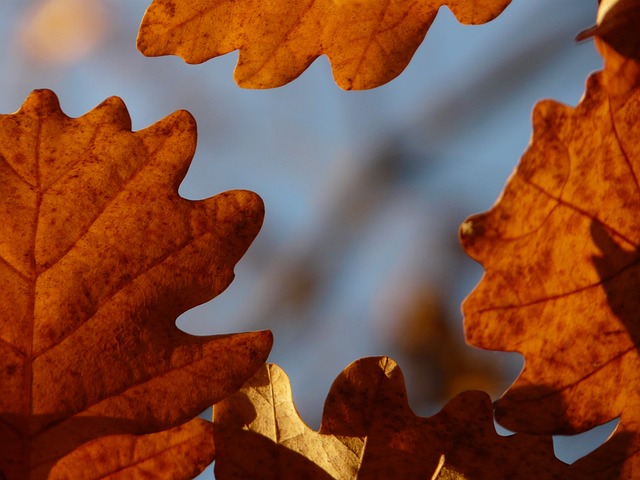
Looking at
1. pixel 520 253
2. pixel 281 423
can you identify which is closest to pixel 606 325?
pixel 520 253

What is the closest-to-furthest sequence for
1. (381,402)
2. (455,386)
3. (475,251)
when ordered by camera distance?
(475,251) → (381,402) → (455,386)

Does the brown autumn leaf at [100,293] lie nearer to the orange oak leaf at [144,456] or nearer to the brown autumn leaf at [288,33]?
the orange oak leaf at [144,456]

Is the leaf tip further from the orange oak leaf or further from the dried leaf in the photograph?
the dried leaf

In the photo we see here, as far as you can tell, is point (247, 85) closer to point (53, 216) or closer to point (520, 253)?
point (53, 216)

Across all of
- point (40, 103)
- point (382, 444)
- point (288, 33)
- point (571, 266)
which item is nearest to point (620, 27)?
point (571, 266)

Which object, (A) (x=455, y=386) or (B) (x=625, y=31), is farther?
(A) (x=455, y=386)
